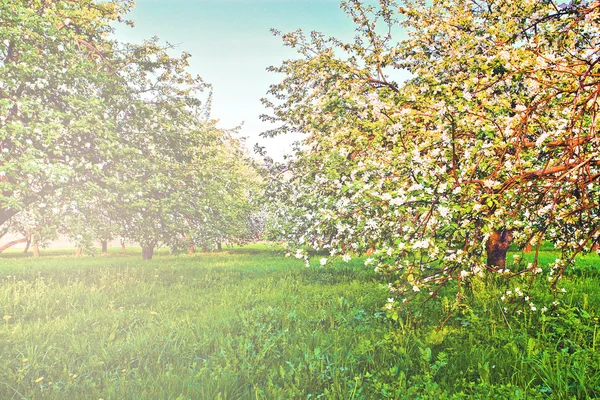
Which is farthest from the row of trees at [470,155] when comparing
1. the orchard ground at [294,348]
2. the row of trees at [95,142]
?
the row of trees at [95,142]

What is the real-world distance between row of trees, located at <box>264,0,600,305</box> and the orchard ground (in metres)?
0.78

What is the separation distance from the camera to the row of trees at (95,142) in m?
8.58

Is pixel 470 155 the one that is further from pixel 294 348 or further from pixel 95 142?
pixel 95 142

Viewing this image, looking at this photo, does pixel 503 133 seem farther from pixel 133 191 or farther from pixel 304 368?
pixel 133 191

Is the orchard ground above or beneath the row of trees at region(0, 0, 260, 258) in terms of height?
beneath

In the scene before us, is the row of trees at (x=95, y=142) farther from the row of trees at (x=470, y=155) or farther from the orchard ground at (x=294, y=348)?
the row of trees at (x=470, y=155)

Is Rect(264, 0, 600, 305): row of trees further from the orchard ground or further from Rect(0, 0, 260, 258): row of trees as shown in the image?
Rect(0, 0, 260, 258): row of trees

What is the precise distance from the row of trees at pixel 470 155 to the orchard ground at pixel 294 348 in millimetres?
784

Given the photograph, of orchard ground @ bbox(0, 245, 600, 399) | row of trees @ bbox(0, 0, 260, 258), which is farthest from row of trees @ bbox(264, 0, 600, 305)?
row of trees @ bbox(0, 0, 260, 258)

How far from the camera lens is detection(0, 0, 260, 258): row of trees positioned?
858 centimetres

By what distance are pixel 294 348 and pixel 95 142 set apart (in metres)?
8.18

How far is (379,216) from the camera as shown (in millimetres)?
4867

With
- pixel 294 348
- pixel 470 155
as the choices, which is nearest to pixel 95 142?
pixel 294 348

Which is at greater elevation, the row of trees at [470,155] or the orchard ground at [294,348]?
the row of trees at [470,155]
